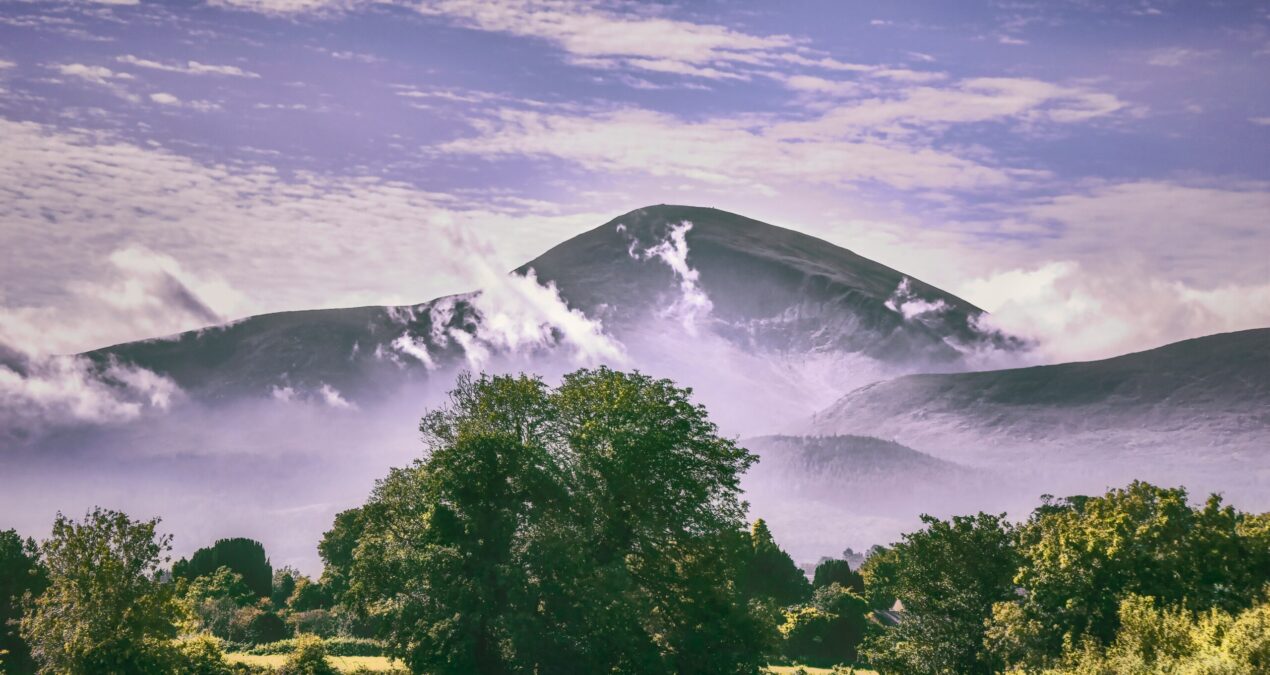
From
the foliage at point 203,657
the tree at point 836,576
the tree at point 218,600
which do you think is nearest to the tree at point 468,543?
the foliage at point 203,657

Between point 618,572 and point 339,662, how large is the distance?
22.7m

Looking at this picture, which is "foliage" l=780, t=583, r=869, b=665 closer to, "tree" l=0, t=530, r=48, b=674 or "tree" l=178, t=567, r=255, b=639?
"tree" l=178, t=567, r=255, b=639

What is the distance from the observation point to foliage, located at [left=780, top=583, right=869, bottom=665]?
357ft

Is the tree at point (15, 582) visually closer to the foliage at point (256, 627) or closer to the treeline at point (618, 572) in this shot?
the treeline at point (618, 572)

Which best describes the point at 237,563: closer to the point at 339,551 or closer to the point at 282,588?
the point at 282,588

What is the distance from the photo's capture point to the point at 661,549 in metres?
69.3

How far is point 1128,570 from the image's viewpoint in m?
57.7

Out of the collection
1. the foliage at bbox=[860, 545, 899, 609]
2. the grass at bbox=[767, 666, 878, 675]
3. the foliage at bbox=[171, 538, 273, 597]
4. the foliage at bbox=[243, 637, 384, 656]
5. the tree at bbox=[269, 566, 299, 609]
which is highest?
the foliage at bbox=[171, 538, 273, 597]

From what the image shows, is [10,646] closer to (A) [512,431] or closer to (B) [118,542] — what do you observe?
(B) [118,542]

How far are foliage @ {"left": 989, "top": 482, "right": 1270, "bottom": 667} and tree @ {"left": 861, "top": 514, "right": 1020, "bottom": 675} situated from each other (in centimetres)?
539

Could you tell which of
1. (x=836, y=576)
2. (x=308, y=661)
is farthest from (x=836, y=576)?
(x=308, y=661)

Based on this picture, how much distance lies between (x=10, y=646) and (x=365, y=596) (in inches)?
866

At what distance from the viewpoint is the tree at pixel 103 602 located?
52.9m

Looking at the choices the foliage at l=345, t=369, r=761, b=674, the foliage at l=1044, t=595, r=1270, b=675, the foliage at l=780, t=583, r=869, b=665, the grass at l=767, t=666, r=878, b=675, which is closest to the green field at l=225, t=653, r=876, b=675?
the foliage at l=345, t=369, r=761, b=674
